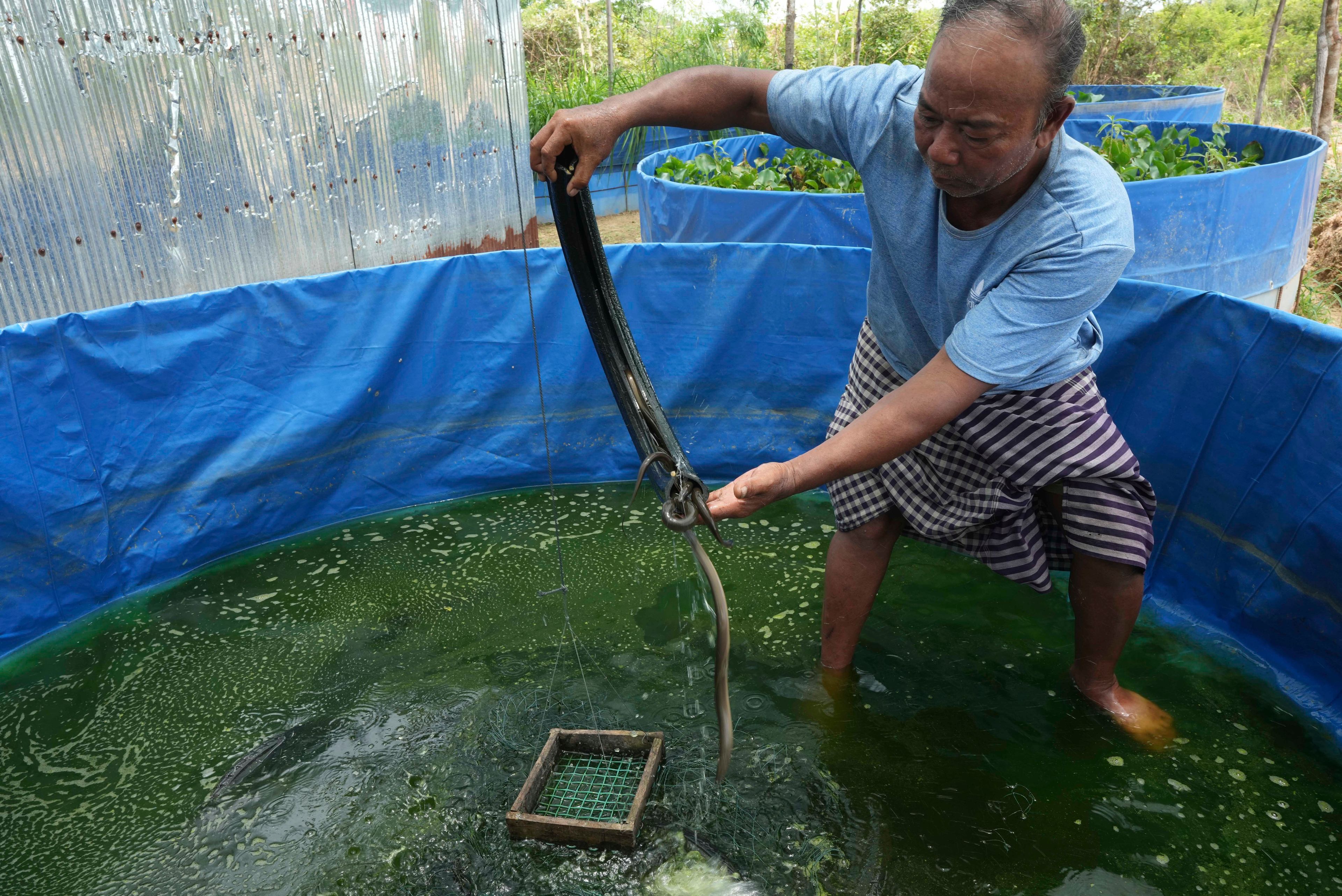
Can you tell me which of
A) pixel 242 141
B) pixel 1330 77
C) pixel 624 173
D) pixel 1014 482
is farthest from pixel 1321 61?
pixel 242 141

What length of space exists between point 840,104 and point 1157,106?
24.6ft

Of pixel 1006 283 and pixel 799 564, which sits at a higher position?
pixel 1006 283

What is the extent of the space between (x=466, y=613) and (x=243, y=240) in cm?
278

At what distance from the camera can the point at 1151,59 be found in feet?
46.3

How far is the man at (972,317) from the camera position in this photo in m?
1.41

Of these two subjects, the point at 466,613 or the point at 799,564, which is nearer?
the point at 466,613

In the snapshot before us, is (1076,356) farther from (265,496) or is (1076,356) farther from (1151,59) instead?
(1151,59)

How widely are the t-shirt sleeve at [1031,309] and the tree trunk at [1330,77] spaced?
7600 millimetres

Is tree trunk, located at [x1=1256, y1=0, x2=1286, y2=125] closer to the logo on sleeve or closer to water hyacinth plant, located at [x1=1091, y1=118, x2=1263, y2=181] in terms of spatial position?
water hyacinth plant, located at [x1=1091, y1=118, x2=1263, y2=181]

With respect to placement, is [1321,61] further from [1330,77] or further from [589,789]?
[589,789]

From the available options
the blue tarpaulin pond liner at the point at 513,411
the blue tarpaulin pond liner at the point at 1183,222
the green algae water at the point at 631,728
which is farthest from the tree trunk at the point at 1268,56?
the green algae water at the point at 631,728

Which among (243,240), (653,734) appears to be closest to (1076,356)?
Result: (653,734)

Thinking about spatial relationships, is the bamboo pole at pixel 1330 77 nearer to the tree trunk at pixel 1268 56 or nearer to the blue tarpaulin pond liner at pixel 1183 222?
the tree trunk at pixel 1268 56

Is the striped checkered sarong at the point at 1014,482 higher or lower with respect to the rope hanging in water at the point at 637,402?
lower
